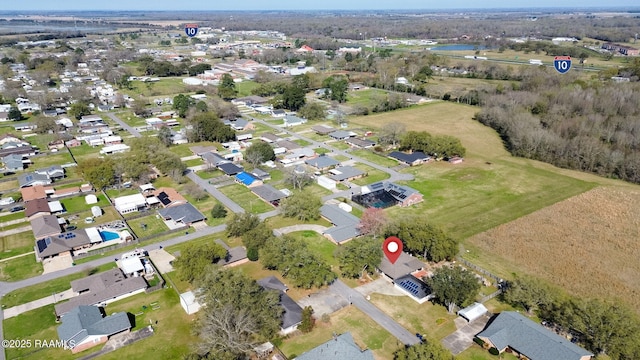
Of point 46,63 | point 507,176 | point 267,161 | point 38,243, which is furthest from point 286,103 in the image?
point 46,63

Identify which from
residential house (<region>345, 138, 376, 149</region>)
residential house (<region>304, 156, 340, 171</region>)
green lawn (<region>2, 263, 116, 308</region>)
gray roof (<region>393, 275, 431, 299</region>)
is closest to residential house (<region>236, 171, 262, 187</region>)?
residential house (<region>304, 156, 340, 171</region>)

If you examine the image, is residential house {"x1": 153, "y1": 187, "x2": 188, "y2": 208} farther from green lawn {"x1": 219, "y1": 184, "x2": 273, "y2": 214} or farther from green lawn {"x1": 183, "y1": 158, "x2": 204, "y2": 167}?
green lawn {"x1": 183, "y1": 158, "x2": 204, "y2": 167}

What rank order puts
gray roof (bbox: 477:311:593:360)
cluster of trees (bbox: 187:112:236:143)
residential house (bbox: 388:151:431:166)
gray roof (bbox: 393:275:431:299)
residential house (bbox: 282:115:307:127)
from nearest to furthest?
1. gray roof (bbox: 477:311:593:360)
2. gray roof (bbox: 393:275:431:299)
3. residential house (bbox: 388:151:431:166)
4. cluster of trees (bbox: 187:112:236:143)
5. residential house (bbox: 282:115:307:127)

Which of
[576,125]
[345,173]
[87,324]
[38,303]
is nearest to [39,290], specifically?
[38,303]

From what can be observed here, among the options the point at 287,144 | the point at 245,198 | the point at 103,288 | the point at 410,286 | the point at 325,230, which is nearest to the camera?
the point at 103,288

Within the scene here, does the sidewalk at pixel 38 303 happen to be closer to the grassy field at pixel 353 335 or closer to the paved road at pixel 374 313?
the grassy field at pixel 353 335

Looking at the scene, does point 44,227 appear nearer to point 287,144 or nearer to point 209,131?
point 209,131

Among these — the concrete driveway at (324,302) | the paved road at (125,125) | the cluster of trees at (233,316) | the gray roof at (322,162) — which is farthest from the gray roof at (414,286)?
the paved road at (125,125)
